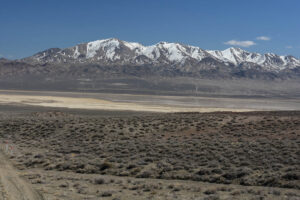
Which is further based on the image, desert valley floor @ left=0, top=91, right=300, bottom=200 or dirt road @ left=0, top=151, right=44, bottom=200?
desert valley floor @ left=0, top=91, right=300, bottom=200

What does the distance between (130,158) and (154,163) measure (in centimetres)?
162

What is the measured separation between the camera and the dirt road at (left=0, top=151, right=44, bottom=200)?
404 inches

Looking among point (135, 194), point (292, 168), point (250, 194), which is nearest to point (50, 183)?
point (135, 194)

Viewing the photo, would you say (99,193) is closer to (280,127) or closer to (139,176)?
(139,176)

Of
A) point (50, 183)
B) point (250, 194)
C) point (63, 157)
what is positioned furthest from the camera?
point (63, 157)

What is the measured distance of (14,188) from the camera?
37.1 feet

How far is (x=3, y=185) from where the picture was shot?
11.5 m

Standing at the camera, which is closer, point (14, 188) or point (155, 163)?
point (14, 188)

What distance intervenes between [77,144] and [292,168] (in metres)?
13.7

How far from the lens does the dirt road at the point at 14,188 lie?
10.2 meters

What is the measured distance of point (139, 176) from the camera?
14195 mm

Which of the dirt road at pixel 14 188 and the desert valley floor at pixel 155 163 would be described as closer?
the dirt road at pixel 14 188

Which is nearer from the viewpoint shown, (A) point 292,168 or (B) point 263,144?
(A) point 292,168

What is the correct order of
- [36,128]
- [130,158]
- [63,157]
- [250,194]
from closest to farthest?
[250,194] → [130,158] → [63,157] → [36,128]
